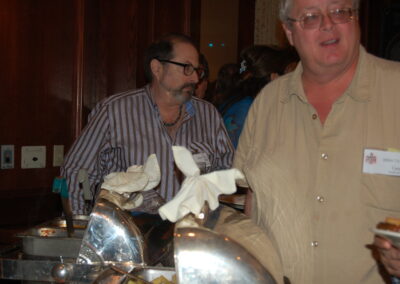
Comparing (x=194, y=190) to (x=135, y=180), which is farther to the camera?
(x=135, y=180)

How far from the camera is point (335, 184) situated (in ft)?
4.68

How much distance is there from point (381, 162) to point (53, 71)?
2.14 m

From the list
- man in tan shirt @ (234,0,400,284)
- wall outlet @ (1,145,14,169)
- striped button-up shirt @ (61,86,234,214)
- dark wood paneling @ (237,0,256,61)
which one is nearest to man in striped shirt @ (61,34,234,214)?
striped button-up shirt @ (61,86,234,214)

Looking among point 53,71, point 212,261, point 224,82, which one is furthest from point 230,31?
point 212,261

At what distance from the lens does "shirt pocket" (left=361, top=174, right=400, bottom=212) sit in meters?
1.38

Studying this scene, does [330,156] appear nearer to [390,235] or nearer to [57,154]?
[390,235]

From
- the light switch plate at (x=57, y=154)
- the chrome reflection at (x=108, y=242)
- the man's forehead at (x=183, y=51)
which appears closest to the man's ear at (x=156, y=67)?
the man's forehead at (x=183, y=51)

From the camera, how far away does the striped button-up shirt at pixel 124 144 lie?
8.03ft

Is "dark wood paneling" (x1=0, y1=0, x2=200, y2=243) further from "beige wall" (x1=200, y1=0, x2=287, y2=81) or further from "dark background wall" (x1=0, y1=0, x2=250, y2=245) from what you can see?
"beige wall" (x1=200, y1=0, x2=287, y2=81)

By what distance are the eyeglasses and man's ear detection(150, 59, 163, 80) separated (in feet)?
3.97

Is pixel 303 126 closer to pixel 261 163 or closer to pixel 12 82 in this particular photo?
pixel 261 163

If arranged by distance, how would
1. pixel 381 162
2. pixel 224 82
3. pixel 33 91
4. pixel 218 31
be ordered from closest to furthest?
1. pixel 381 162
2. pixel 33 91
3. pixel 224 82
4. pixel 218 31

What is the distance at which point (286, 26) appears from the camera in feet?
5.39

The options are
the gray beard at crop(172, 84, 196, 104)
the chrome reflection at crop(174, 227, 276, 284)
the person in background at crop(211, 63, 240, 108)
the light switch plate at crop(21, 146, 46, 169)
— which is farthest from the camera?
the person in background at crop(211, 63, 240, 108)
